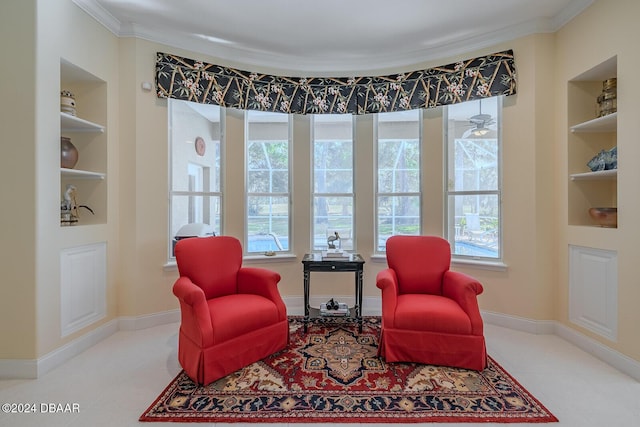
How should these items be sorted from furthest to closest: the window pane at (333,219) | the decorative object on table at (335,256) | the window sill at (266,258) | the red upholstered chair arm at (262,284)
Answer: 1. the window pane at (333,219)
2. the window sill at (266,258)
3. the decorative object on table at (335,256)
4. the red upholstered chair arm at (262,284)

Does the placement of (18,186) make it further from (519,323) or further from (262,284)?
(519,323)

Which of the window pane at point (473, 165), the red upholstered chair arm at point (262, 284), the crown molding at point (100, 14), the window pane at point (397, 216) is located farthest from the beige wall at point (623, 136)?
the crown molding at point (100, 14)

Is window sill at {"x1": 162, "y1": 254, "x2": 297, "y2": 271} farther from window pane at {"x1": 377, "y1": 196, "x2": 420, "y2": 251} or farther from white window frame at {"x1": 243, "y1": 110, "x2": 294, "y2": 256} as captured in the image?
window pane at {"x1": 377, "y1": 196, "x2": 420, "y2": 251}

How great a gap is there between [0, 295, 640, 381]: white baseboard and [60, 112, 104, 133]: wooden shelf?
6.07 feet

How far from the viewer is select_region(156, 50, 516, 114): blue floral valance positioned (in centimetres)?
331

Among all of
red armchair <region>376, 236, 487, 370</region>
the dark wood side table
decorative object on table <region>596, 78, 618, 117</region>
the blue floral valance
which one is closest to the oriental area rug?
red armchair <region>376, 236, 487, 370</region>

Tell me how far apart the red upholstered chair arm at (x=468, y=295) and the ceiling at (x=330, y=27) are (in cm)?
243

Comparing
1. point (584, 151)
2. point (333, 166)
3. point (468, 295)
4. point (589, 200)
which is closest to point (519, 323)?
point (468, 295)

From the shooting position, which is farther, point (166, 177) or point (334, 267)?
point (166, 177)

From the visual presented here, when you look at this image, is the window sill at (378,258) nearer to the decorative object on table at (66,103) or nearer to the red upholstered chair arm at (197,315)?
the red upholstered chair arm at (197,315)

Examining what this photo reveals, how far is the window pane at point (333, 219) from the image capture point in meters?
4.00

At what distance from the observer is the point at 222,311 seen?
240cm

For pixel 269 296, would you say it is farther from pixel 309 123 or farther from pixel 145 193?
pixel 309 123

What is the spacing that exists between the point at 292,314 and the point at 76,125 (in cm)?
283
